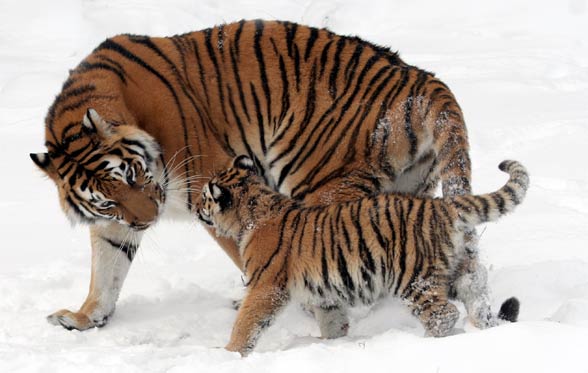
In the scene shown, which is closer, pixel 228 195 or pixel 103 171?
pixel 103 171

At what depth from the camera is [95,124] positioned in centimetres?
415

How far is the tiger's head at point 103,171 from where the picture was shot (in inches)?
165

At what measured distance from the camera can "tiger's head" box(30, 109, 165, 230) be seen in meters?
4.19

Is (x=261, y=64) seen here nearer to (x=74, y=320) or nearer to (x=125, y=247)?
(x=125, y=247)

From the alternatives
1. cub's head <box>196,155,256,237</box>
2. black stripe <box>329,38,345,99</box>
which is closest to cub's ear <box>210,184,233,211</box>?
cub's head <box>196,155,256,237</box>

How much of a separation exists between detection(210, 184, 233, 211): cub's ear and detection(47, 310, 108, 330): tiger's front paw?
105 centimetres

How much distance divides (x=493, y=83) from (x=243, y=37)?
468cm

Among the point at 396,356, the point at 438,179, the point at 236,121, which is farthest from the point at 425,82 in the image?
the point at 396,356

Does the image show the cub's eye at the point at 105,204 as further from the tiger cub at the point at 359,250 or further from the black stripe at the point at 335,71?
the black stripe at the point at 335,71

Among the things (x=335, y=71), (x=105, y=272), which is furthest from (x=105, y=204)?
(x=335, y=71)

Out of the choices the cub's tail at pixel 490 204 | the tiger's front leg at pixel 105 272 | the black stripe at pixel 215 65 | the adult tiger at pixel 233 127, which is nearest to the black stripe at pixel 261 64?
the adult tiger at pixel 233 127

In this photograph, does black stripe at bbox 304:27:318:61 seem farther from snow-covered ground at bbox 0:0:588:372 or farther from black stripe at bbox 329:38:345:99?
snow-covered ground at bbox 0:0:588:372

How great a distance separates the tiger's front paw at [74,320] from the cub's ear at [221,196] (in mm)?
1052

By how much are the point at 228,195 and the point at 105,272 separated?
979mm
